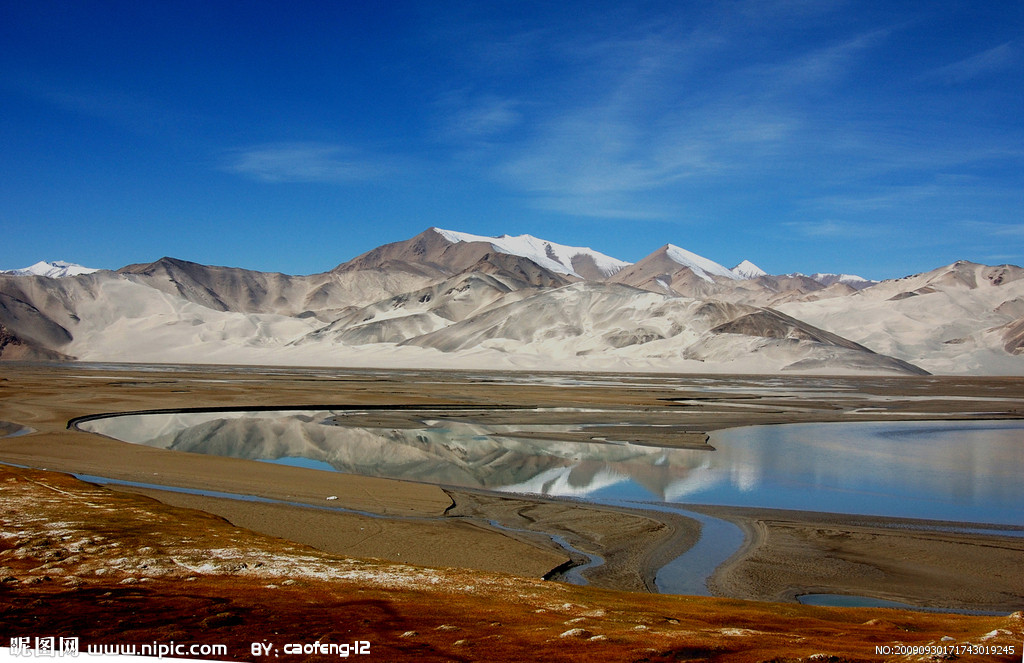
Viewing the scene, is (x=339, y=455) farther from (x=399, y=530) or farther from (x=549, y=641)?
(x=549, y=641)

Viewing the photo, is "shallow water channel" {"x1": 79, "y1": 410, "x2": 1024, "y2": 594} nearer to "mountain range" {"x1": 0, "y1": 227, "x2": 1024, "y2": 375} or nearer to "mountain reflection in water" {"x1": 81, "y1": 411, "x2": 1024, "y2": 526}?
"mountain reflection in water" {"x1": 81, "y1": 411, "x2": 1024, "y2": 526}

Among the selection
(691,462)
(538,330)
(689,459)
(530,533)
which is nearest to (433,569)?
(530,533)

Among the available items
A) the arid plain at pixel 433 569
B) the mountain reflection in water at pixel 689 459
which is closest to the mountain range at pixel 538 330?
the mountain reflection in water at pixel 689 459

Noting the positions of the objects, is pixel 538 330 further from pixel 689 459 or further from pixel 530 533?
pixel 530 533

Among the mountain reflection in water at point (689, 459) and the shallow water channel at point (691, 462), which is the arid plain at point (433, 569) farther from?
the mountain reflection in water at point (689, 459)

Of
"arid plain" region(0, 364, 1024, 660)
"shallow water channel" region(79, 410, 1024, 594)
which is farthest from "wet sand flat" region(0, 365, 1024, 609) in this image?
"shallow water channel" region(79, 410, 1024, 594)

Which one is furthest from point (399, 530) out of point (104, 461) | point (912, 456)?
point (912, 456)
